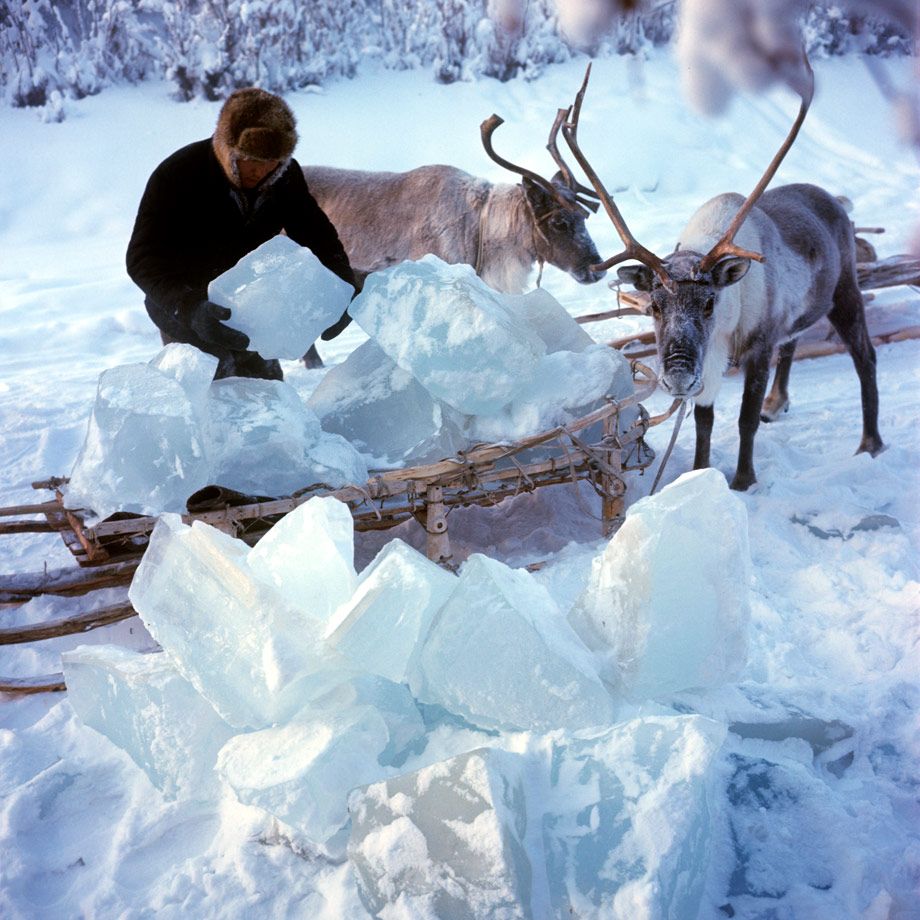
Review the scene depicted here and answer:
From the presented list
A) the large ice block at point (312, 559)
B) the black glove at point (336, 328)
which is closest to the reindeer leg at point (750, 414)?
the black glove at point (336, 328)

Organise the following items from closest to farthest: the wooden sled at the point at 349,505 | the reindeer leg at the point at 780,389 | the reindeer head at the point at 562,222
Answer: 1. the wooden sled at the point at 349,505
2. the reindeer leg at the point at 780,389
3. the reindeer head at the point at 562,222

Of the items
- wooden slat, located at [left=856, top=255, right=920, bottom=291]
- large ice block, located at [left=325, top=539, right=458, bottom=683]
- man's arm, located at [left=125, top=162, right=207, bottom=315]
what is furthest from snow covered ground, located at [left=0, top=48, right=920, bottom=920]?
man's arm, located at [left=125, top=162, right=207, bottom=315]

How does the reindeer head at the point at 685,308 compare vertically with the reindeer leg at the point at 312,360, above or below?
above

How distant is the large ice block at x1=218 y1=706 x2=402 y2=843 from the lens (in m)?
1.01

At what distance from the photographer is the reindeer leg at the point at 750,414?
2.27 metres

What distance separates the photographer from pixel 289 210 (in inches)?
90.7

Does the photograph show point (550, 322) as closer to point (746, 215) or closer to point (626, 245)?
point (626, 245)

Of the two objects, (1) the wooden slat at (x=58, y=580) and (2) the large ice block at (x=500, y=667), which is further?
(1) the wooden slat at (x=58, y=580)

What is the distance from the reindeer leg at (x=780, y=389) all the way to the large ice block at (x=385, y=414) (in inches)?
51.6

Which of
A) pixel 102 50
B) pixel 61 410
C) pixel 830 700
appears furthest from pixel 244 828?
pixel 102 50

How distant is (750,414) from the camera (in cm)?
227

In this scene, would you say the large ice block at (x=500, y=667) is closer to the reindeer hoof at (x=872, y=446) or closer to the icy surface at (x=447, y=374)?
the icy surface at (x=447, y=374)

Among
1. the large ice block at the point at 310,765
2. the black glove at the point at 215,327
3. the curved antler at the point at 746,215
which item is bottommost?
the large ice block at the point at 310,765

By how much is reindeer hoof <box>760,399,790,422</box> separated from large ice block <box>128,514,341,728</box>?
2004mm
